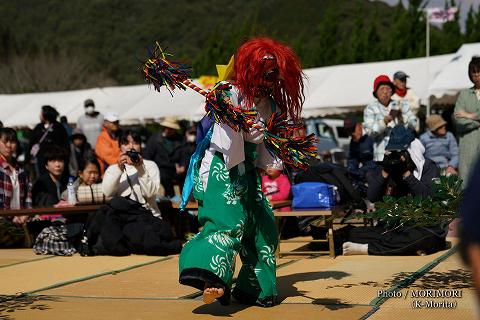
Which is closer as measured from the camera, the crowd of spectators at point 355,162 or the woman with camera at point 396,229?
the woman with camera at point 396,229

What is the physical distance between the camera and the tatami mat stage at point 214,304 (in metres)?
4.93

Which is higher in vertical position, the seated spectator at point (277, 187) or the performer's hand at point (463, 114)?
the performer's hand at point (463, 114)

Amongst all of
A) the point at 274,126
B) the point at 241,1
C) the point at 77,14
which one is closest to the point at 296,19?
the point at 241,1

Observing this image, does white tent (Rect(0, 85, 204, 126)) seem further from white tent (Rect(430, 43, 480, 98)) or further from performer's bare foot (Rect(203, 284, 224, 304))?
performer's bare foot (Rect(203, 284, 224, 304))

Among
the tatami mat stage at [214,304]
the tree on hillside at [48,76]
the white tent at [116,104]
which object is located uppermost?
the tree on hillside at [48,76]

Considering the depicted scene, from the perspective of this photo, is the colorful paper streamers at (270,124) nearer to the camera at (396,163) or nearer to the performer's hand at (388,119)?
the camera at (396,163)

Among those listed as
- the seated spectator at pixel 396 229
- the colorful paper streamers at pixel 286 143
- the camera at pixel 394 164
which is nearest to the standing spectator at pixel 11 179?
the seated spectator at pixel 396 229

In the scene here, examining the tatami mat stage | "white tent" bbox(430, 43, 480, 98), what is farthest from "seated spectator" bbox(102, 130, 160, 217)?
"white tent" bbox(430, 43, 480, 98)

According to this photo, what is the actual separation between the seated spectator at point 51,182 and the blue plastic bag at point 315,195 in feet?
10.5

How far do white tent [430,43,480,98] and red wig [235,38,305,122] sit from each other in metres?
9.27

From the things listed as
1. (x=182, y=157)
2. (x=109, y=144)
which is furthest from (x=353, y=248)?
(x=182, y=157)

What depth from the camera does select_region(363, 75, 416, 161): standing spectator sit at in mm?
9383

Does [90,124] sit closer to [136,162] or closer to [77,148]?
[77,148]

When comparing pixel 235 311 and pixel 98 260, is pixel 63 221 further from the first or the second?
pixel 235 311
